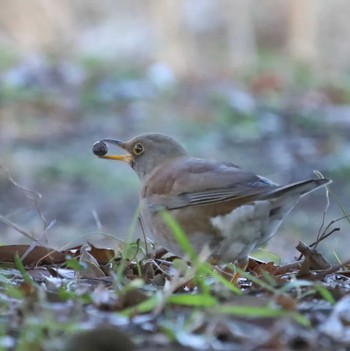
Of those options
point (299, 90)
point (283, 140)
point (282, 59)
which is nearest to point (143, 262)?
point (283, 140)

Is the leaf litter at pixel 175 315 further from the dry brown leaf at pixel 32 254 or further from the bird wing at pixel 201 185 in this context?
the dry brown leaf at pixel 32 254

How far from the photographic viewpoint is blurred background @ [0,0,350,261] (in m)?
10.4

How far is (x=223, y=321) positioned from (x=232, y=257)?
3.86ft

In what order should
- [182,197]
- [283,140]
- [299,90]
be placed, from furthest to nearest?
1. [299,90]
2. [283,140]
3. [182,197]

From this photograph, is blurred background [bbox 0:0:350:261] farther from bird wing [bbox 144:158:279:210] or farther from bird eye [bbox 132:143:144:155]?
bird wing [bbox 144:158:279:210]

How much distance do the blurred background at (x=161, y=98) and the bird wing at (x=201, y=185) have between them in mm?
830

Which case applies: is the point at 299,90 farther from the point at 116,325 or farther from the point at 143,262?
the point at 116,325

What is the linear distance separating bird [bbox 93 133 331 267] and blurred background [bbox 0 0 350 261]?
3.05 feet

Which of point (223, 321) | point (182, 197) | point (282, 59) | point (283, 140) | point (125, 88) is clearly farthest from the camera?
point (282, 59)

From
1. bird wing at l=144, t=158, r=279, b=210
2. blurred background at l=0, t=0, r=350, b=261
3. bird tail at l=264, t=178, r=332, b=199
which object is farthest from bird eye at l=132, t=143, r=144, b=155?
bird tail at l=264, t=178, r=332, b=199

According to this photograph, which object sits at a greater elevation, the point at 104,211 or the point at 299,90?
the point at 104,211

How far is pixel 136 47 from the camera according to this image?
25328 millimetres

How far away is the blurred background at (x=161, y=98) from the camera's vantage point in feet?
34.0

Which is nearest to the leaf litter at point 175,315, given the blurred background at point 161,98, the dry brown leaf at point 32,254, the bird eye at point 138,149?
the dry brown leaf at point 32,254
